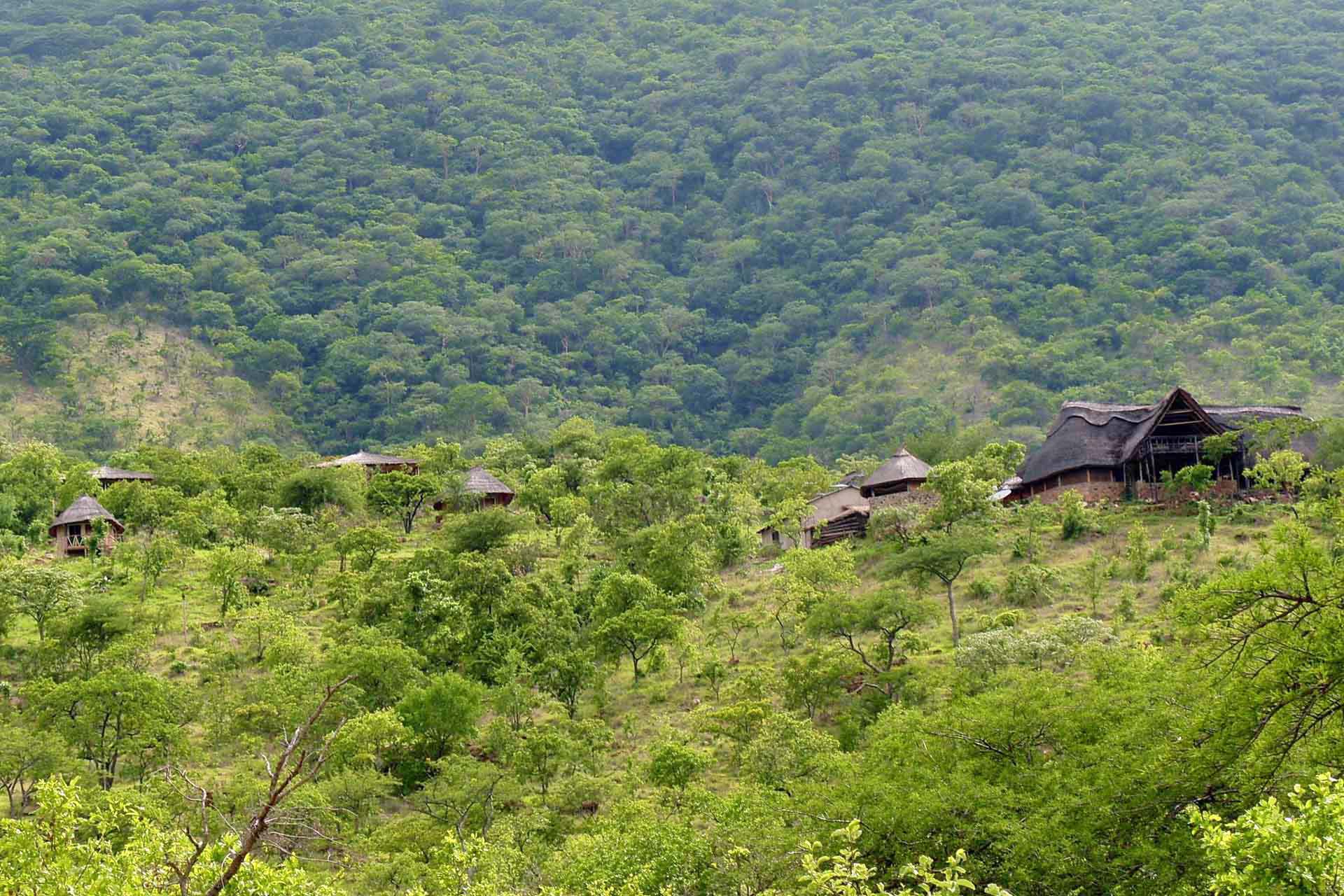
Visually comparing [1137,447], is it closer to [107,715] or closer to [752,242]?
[107,715]

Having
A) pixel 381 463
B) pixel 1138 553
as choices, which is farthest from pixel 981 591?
pixel 381 463

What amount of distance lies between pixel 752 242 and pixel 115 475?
111 m

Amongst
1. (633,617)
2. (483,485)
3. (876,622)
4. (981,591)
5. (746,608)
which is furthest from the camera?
(483,485)

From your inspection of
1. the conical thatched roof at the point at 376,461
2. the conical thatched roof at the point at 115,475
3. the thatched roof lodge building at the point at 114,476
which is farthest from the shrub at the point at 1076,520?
the conical thatched roof at the point at 115,475

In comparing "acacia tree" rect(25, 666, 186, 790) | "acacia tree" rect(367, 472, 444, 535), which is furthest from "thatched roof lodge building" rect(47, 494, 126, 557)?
"acacia tree" rect(25, 666, 186, 790)

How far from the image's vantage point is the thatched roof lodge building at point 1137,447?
2115 inches

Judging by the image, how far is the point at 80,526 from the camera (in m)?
57.4

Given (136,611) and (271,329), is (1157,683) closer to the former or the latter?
(136,611)

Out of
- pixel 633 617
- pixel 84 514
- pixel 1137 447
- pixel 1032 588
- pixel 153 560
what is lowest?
pixel 84 514

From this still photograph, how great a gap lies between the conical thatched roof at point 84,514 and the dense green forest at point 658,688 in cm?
88

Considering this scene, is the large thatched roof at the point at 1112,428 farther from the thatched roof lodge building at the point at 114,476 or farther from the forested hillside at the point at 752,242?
the thatched roof lodge building at the point at 114,476

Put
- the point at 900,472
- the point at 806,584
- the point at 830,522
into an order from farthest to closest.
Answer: the point at 900,472 < the point at 830,522 < the point at 806,584

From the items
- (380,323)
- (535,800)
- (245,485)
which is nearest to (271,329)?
(380,323)

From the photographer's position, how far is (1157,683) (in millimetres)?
26312
